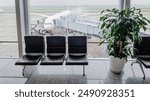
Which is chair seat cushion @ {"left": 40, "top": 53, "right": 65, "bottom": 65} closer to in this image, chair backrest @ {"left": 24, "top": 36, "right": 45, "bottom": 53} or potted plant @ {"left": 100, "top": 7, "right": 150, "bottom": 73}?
chair backrest @ {"left": 24, "top": 36, "right": 45, "bottom": 53}

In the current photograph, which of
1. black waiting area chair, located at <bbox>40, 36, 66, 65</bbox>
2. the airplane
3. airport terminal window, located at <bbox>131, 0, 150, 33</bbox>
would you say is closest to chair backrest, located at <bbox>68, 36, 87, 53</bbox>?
black waiting area chair, located at <bbox>40, 36, 66, 65</bbox>

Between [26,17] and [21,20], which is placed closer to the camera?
[21,20]

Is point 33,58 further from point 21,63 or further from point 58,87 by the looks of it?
point 58,87

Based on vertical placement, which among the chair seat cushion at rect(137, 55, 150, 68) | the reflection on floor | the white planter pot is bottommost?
the reflection on floor

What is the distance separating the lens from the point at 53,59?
177 inches

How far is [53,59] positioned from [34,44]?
2.40 feet

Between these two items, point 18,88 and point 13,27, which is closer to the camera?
point 18,88

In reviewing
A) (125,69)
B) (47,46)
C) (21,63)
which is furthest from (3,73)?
(125,69)

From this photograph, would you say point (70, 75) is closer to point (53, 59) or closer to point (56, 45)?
point (53, 59)

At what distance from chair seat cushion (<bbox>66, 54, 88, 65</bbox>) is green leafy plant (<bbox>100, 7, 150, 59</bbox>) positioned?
2.10ft

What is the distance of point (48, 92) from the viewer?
2.14 m

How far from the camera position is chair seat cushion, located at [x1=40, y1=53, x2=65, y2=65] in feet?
14.1

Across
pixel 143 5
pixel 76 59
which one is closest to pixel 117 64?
pixel 76 59

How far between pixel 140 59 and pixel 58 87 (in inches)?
110
